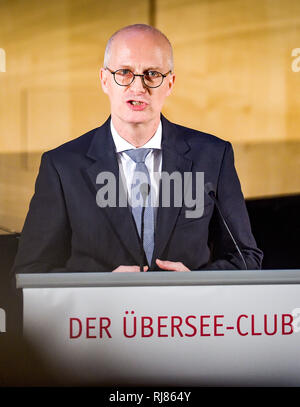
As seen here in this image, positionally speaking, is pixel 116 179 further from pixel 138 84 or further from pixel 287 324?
pixel 287 324

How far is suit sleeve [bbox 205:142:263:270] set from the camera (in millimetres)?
2586

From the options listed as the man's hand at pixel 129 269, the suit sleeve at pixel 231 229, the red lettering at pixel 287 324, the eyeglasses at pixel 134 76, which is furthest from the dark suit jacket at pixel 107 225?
the red lettering at pixel 287 324

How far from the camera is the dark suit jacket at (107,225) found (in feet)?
8.48

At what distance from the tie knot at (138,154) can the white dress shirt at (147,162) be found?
12mm

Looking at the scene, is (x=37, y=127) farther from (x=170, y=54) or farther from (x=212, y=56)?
(x=212, y=56)

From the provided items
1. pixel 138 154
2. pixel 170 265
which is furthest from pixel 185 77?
pixel 170 265

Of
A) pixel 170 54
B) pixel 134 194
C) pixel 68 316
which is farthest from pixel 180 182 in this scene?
pixel 68 316

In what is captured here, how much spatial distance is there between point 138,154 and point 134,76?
34 centimetres

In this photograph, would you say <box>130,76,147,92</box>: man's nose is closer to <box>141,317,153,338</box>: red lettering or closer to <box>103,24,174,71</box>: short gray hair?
<box>103,24,174,71</box>: short gray hair

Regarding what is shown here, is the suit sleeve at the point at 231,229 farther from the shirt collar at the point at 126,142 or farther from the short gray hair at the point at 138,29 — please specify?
the short gray hair at the point at 138,29

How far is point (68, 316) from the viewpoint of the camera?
2260 millimetres

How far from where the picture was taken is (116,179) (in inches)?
104

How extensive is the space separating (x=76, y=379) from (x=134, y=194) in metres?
0.80

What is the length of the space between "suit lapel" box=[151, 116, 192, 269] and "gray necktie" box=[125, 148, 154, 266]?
26mm
